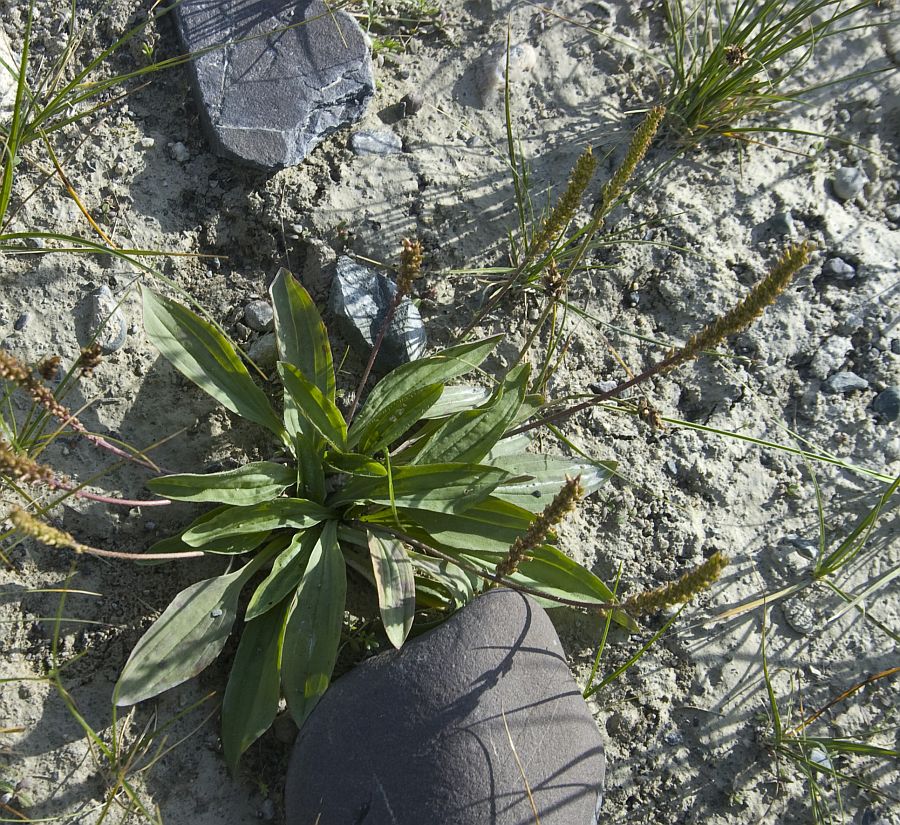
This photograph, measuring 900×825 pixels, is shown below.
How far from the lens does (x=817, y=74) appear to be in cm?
412

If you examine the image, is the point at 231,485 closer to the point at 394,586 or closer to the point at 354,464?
the point at 354,464

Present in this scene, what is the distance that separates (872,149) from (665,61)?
3.49 feet

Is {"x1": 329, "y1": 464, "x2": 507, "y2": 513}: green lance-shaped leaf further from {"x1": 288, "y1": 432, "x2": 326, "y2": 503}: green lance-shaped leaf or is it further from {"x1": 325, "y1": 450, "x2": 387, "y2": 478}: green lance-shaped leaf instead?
{"x1": 288, "y1": 432, "x2": 326, "y2": 503}: green lance-shaped leaf

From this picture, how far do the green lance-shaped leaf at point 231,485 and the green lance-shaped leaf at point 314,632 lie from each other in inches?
9.7

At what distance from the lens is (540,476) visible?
3.11 meters

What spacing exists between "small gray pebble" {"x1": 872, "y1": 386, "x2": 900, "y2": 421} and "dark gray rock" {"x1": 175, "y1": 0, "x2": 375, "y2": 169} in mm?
2465

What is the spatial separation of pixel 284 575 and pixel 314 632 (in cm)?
21

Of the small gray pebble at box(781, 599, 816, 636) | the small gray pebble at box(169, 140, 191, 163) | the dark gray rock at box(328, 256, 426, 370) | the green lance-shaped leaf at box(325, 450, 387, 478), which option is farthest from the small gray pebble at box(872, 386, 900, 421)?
the small gray pebble at box(169, 140, 191, 163)

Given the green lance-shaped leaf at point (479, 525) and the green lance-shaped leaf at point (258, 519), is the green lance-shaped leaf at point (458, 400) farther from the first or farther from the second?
the green lance-shaped leaf at point (258, 519)

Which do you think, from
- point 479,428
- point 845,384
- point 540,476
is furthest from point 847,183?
point 479,428

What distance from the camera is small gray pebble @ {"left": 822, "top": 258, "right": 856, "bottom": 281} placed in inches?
149

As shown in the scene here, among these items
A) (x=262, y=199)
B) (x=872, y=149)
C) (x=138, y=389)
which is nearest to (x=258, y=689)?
(x=138, y=389)

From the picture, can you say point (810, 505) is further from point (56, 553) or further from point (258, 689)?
point (56, 553)

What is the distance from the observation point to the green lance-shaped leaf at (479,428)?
288cm
